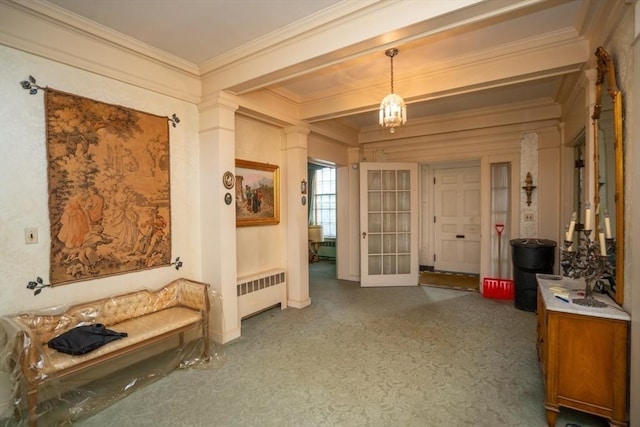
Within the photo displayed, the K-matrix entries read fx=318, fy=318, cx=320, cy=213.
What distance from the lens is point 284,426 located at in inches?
82.0

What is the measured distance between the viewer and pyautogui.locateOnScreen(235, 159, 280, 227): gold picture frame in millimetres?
3873

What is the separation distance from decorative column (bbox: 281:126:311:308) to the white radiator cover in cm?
15

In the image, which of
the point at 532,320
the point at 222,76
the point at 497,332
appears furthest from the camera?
the point at 532,320

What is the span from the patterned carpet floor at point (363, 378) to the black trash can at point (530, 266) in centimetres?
19

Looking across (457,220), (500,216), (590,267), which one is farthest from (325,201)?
(590,267)

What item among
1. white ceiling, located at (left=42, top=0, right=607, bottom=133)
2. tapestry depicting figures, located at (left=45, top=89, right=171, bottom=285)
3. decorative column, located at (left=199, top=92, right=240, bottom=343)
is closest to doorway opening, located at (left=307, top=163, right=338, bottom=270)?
white ceiling, located at (left=42, top=0, right=607, bottom=133)

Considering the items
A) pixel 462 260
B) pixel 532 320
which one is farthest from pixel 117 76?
pixel 462 260

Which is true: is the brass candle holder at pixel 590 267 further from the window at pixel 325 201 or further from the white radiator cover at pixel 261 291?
the window at pixel 325 201

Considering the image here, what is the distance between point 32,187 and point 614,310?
13.0ft

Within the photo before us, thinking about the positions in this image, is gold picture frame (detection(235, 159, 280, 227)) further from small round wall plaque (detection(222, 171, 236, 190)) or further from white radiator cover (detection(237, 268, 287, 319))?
white radiator cover (detection(237, 268, 287, 319))

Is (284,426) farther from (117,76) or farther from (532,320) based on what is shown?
(532,320)

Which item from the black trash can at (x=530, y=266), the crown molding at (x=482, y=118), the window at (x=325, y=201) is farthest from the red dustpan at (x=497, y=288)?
the window at (x=325, y=201)

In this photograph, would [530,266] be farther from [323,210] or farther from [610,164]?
[323,210]

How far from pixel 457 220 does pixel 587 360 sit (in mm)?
4791
